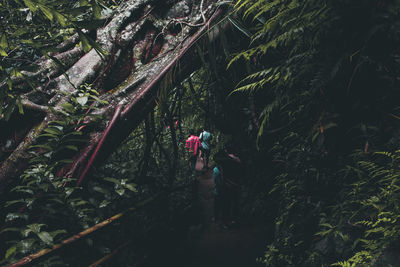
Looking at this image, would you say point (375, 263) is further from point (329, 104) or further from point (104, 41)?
point (104, 41)

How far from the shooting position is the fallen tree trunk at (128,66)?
213 centimetres

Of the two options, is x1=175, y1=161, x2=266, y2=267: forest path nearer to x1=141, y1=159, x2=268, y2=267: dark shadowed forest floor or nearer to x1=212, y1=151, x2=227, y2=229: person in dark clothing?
x1=141, y1=159, x2=268, y2=267: dark shadowed forest floor

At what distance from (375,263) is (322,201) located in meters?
0.94

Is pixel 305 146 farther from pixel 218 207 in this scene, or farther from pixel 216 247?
pixel 218 207

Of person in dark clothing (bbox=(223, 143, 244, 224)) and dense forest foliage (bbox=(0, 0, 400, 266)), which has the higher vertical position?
dense forest foliage (bbox=(0, 0, 400, 266))

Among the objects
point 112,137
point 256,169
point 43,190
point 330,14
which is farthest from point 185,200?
point 330,14

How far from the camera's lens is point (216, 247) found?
4.21 metres

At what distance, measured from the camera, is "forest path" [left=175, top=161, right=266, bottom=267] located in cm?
379

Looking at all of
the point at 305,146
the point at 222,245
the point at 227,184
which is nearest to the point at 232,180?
the point at 227,184

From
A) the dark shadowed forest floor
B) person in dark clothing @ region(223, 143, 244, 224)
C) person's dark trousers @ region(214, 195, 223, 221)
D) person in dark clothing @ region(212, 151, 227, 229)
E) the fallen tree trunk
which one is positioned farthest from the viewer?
person's dark trousers @ region(214, 195, 223, 221)

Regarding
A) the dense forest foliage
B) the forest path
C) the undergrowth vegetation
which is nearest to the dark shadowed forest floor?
the forest path

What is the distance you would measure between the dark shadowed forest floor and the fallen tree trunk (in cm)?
222

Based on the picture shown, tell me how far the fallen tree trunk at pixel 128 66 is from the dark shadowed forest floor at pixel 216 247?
7.29 ft

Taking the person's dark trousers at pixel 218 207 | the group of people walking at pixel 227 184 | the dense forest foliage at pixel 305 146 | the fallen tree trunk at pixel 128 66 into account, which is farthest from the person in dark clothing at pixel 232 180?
the fallen tree trunk at pixel 128 66
